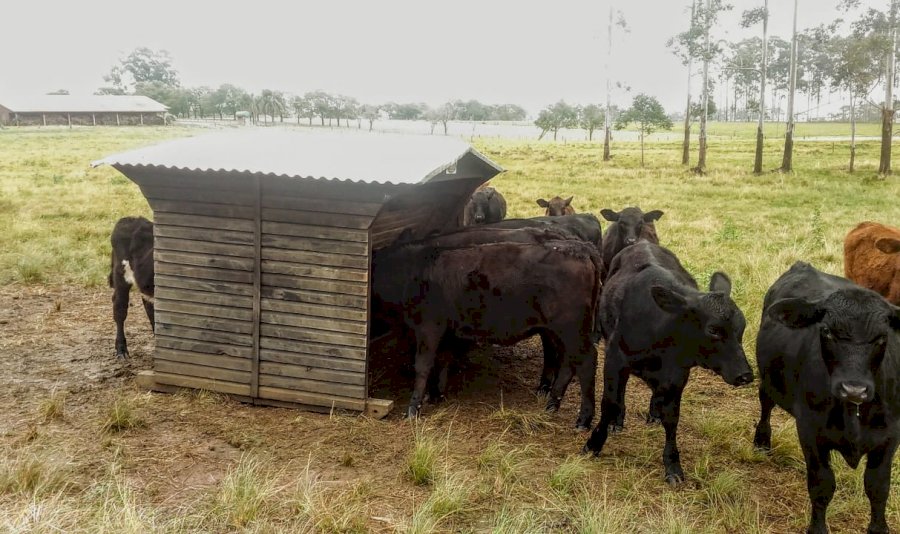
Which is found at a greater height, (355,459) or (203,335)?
(203,335)

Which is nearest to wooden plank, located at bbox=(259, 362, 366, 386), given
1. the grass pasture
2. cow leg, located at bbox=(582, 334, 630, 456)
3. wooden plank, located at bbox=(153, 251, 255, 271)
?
the grass pasture

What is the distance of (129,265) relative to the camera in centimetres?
871

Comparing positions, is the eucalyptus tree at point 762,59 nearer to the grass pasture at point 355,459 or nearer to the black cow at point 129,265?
the grass pasture at point 355,459

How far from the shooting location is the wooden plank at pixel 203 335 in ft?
24.5

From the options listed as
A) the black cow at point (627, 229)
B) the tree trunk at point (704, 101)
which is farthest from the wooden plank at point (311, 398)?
the tree trunk at point (704, 101)

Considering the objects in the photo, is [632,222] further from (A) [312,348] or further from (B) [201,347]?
(B) [201,347]

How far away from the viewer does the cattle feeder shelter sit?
7012 millimetres

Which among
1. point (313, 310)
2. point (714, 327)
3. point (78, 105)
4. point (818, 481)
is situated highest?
point (78, 105)

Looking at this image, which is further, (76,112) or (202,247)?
(76,112)

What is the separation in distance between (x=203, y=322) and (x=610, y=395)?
422 centimetres

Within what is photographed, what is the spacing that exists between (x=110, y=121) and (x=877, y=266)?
7916 cm

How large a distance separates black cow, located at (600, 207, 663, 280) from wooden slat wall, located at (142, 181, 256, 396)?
5.44 meters

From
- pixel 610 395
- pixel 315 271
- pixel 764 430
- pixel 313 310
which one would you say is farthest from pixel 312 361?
pixel 764 430

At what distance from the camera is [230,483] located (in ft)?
16.9
